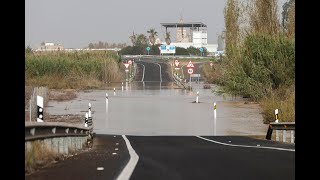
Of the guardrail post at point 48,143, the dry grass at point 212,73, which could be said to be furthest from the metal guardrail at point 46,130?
the dry grass at point 212,73

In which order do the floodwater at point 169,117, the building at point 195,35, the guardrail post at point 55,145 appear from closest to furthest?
the guardrail post at point 55,145
the floodwater at point 169,117
the building at point 195,35

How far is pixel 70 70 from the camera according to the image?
241ft

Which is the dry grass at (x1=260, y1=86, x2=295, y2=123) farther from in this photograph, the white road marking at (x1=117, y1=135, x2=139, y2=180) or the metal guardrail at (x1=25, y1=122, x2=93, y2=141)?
the white road marking at (x1=117, y1=135, x2=139, y2=180)

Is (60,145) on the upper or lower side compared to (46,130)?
lower

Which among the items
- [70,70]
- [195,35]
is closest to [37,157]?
[70,70]

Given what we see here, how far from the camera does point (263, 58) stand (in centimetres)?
4219

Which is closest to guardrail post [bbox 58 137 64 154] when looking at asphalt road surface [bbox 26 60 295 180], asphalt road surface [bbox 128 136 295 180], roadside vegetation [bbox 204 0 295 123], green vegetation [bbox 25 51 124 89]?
asphalt road surface [bbox 26 60 295 180]

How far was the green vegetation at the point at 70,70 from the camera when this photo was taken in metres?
68.6

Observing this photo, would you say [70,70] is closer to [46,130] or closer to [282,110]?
[282,110]

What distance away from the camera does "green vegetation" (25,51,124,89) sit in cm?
6856

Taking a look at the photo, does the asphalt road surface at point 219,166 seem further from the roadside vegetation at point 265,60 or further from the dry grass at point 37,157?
the roadside vegetation at point 265,60
